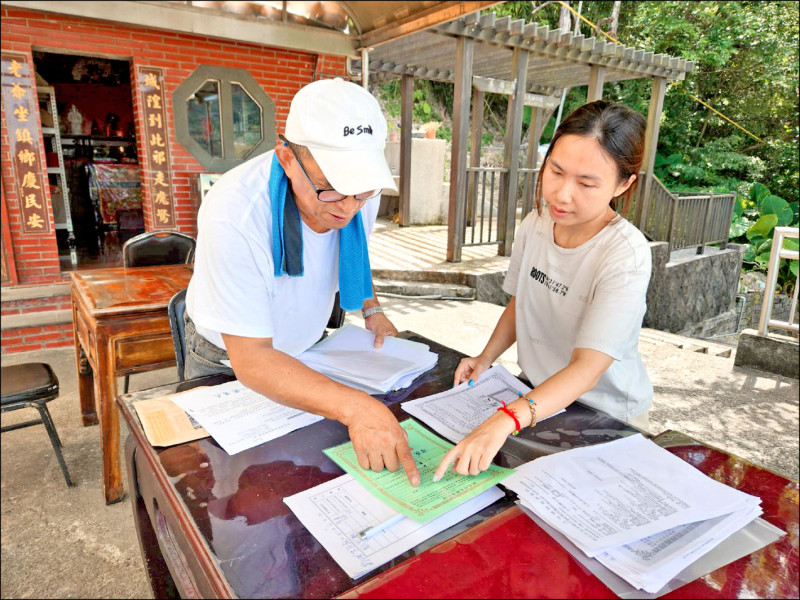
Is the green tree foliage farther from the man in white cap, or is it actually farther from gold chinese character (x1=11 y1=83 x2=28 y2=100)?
gold chinese character (x1=11 y1=83 x2=28 y2=100)

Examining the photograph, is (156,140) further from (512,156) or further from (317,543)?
(317,543)

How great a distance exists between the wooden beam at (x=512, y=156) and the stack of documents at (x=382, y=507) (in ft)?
19.6

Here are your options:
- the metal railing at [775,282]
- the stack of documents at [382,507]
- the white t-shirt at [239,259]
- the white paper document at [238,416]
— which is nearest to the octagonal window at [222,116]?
the white t-shirt at [239,259]

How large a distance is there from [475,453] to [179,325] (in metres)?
1.26

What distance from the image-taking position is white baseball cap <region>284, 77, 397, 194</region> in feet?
3.53

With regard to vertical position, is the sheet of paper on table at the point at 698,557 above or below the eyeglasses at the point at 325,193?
below

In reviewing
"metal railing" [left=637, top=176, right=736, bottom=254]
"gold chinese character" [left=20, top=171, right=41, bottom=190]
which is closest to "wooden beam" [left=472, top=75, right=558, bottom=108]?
"metal railing" [left=637, top=176, right=736, bottom=254]

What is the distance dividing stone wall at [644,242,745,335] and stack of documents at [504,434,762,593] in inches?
241

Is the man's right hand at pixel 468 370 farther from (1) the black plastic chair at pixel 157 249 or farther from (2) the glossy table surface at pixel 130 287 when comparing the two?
(1) the black plastic chair at pixel 157 249

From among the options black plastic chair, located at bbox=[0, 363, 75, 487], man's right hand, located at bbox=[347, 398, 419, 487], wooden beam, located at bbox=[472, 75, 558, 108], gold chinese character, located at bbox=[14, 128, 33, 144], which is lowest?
black plastic chair, located at bbox=[0, 363, 75, 487]

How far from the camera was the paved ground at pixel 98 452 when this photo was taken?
1661 millimetres

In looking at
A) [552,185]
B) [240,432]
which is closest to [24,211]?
[240,432]

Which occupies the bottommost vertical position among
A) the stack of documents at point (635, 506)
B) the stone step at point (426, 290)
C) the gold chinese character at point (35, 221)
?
the stone step at point (426, 290)

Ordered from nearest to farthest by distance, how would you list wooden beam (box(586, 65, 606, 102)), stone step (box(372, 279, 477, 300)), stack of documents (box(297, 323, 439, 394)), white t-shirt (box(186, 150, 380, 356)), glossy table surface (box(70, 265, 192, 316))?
white t-shirt (box(186, 150, 380, 356)), stack of documents (box(297, 323, 439, 394)), glossy table surface (box(70, 265, 192, 316)), stone step (box(372, 279, 477, 300)), wooden beam (box(586, 65, 606, 102))
